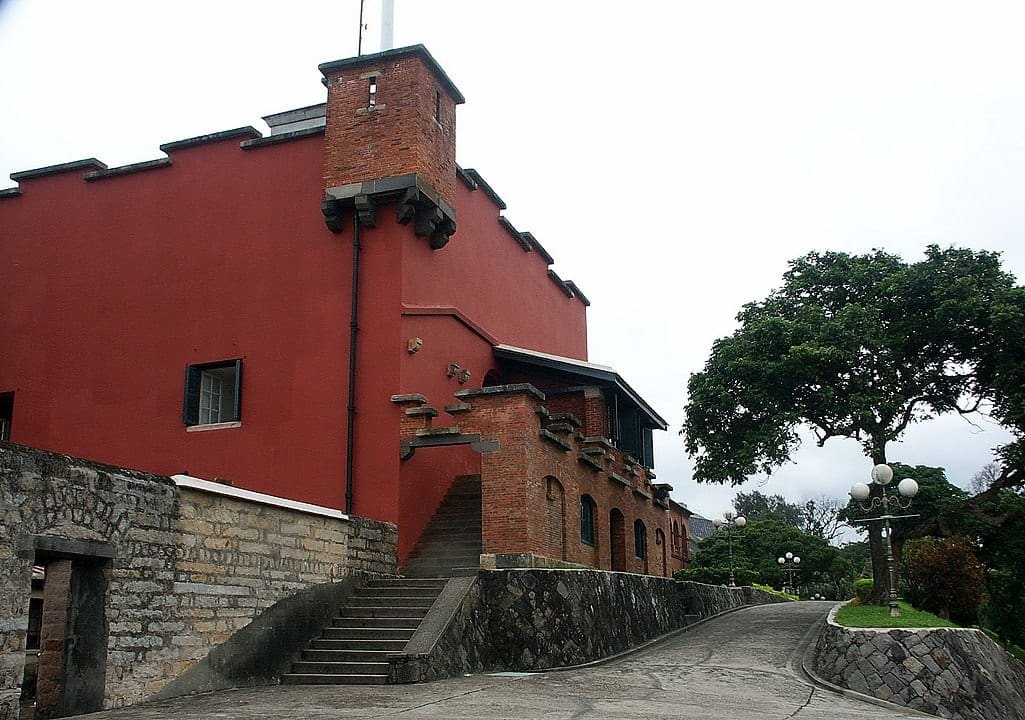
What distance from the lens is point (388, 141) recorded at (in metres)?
16.8

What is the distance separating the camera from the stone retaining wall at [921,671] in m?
12.7

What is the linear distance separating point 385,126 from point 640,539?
11630mm

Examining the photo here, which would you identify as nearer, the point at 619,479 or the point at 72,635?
the point at 72,635

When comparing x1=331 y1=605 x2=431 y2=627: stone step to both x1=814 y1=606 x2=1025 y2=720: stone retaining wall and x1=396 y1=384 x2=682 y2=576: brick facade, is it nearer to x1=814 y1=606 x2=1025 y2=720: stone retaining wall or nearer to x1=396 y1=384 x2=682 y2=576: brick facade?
x1=396 y1=384 x2=682 y2=576: brick facade

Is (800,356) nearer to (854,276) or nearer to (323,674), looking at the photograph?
(854,276)

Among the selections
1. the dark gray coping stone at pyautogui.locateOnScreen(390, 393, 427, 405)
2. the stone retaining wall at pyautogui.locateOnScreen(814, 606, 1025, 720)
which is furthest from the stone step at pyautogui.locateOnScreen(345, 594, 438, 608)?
the stone retaining wall at pyautogui.locateOnScreen(814, 606, 1025, 720)

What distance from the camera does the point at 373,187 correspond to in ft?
54.5

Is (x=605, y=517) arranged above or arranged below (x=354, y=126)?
below

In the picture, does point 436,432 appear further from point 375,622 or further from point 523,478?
point 375,622

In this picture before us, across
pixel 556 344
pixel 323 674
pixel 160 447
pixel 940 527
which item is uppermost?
pixel 556 344

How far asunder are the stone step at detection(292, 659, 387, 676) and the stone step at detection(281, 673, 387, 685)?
10cm

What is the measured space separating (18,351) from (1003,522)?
69.8ft

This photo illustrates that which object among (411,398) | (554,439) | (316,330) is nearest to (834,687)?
(554,439)

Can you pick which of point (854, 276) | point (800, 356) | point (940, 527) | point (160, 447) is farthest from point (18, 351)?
point (940, 527)
